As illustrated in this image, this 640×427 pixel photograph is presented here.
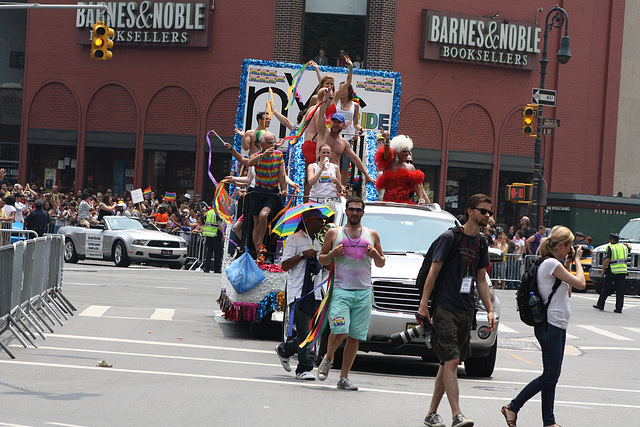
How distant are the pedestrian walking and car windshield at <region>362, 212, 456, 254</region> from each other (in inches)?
60.8

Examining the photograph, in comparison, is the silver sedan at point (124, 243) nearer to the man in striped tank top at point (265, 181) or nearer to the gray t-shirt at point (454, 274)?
the man in striped tank top at point (265, 181)

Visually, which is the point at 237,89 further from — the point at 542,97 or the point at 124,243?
the point at 542,97

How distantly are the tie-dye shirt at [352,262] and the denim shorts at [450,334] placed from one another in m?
1.72

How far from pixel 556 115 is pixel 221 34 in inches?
591

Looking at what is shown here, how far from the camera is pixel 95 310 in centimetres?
1692

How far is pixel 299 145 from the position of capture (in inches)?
633

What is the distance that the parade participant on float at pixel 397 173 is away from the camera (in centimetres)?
1448

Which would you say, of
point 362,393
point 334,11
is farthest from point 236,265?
point 334,11

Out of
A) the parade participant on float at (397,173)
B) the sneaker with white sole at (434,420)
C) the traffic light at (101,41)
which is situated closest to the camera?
the sneaker with white sole at (434,420)

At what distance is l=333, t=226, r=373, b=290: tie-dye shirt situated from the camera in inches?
397

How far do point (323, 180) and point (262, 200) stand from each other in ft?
2.96

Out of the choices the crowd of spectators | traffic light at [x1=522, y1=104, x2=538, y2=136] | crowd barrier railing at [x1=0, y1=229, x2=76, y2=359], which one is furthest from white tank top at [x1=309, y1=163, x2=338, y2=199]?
the crowd of spectators

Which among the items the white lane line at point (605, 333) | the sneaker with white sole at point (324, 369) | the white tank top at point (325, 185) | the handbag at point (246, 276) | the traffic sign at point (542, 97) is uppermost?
the traffic sign at point (542, 97)

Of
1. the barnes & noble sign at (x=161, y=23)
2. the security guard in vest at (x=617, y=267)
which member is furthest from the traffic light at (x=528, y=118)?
the barnes & noble sign at (x=161, y=23)
